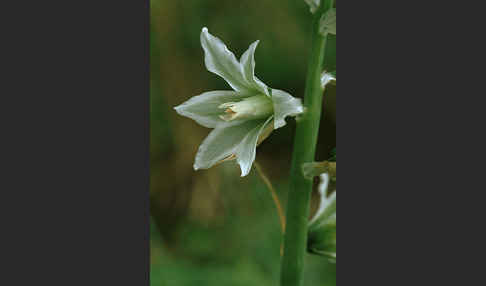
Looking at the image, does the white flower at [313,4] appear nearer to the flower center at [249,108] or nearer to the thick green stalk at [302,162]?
the thick green stalk at [302,162]

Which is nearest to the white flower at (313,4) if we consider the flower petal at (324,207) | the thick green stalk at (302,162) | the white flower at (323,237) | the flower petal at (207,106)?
the thick green stalk at (302,162)

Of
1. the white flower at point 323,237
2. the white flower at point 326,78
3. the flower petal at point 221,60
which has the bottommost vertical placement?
the white flower at point 323,237

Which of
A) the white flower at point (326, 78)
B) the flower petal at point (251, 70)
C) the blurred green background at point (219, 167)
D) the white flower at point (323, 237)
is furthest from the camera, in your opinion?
the blurred green background at point (219, 167)

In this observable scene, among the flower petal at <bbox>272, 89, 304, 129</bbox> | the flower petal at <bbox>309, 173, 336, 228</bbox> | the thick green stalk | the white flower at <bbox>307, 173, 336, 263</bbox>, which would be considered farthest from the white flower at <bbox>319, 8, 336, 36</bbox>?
the white flower at <bbox>307, 173, 336, 263</bbox>

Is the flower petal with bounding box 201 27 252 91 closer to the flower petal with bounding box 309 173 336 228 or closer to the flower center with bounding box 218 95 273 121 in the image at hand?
the flower center with bounding box 218 95 273 121

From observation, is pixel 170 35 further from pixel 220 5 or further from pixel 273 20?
pixel 273 20
